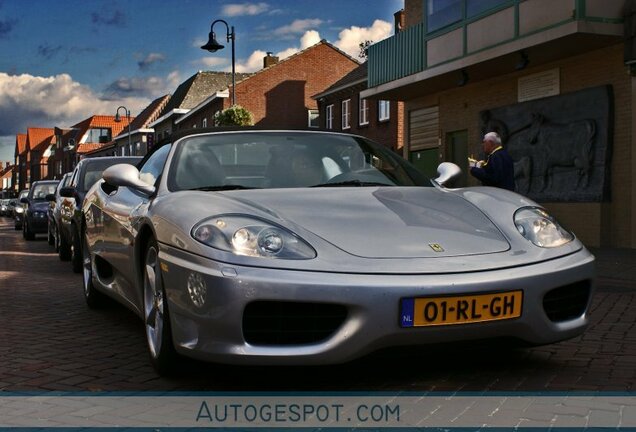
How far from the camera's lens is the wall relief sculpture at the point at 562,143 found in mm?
13172

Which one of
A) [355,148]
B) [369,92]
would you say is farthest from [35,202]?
[355,148]

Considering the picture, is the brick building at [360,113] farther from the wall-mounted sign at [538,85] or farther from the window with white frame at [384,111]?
the wall-mounted sign at [538,85]

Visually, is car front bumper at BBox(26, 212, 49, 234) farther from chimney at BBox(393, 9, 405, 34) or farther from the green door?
chimney at BBox(393, 9, 405, 34)

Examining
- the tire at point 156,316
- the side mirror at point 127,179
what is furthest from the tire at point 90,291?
the tire at point 156,316

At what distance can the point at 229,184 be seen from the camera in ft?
14.1

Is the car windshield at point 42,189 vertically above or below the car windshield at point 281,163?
below

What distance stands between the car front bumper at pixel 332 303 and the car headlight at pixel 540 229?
1.22ft

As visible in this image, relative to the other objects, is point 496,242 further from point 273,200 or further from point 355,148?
point 355,148

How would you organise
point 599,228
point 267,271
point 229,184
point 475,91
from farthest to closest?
point 475,91, point 599,228, point 229,184, point 267,271

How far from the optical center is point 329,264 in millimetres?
3359

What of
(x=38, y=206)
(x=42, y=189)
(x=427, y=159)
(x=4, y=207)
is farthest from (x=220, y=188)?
(x=4, y=207)

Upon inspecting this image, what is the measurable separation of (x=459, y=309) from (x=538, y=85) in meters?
12.4

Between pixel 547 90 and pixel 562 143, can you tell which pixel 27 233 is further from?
pixel 562 143

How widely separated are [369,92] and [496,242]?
1703cm
